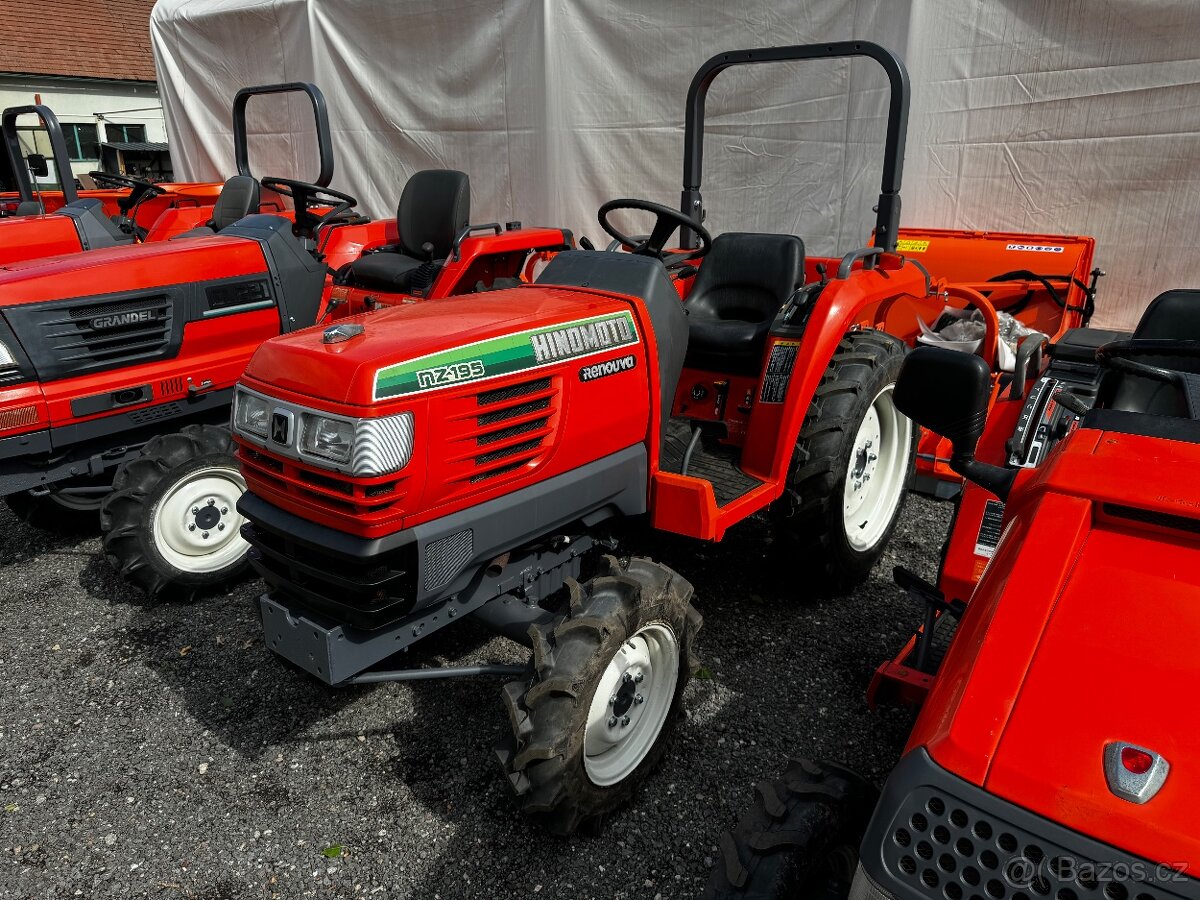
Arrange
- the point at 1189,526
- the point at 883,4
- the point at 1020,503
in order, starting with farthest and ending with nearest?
the point at 883,4
the point at 1020,503
the point at 1189,526

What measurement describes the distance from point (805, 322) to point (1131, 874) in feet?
6.94

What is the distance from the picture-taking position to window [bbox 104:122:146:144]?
1920cm

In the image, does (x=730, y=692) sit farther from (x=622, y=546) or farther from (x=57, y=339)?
(x=57, y=339)

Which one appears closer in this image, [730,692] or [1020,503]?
[1020,503]

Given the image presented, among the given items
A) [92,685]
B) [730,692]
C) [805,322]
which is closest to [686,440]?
[805,322]

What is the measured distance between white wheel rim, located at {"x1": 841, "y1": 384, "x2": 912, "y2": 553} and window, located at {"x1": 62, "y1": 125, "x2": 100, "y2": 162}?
67.7 feet

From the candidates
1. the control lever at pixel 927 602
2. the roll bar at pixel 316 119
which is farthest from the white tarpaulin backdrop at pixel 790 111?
the control lever at pixel 927 602

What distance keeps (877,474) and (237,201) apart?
419 cm

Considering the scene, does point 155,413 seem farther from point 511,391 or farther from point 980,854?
point 980,854

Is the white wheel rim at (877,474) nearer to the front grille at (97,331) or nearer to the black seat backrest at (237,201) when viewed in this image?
the front grille at (97,331)

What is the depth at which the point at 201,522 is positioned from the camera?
10.6 feet

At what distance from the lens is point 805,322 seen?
2.79m

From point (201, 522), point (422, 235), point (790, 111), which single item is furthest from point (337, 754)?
point (790, 111)

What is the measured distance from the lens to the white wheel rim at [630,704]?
2.05m
